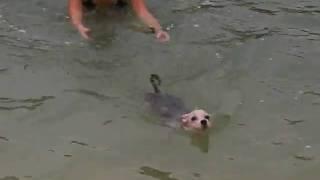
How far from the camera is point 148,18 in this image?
8.03 meters

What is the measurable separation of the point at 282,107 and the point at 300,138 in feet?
1.80

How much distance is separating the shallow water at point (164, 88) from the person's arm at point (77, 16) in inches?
3.9

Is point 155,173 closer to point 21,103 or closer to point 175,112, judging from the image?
point 175,112

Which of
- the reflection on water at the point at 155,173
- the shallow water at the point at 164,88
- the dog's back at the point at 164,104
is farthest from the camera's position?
the dog's back at the point at 164,104

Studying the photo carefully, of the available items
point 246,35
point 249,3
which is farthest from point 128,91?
point 249,3

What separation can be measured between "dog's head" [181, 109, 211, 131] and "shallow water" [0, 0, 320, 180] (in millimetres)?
108

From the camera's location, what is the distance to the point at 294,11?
8406 millimetres

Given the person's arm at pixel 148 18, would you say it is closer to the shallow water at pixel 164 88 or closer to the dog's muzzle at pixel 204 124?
the shallow water at pixel 164 88

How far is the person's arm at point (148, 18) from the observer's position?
767cm

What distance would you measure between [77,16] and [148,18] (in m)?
0.76

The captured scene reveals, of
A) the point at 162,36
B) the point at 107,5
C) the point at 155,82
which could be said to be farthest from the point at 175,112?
the point at 107,5

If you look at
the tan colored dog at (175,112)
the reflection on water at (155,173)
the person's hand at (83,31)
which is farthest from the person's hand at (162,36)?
the reflection on water at (155,173)

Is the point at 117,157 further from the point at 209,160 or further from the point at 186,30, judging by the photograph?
the point at 186,30

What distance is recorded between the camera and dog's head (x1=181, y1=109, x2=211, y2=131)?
597cm
